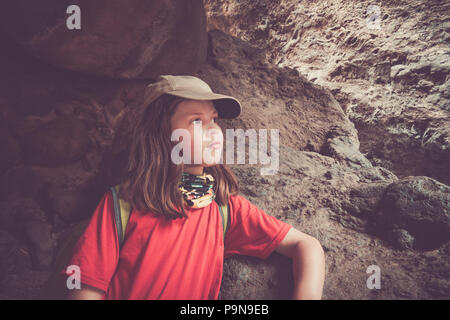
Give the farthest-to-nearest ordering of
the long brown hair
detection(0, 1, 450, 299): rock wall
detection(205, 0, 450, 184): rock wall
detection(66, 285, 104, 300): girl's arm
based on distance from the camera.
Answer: detection(205, 0, 450, 184): rock wall
detection(0, 1, 450, 299): rock wall
the long brown hair
detection(66, 285, 104, 300): girl's arm

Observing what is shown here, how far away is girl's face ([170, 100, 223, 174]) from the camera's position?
3.36 feet

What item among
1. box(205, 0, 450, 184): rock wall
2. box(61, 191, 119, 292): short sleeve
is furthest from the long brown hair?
box(205, 0, 450, 184): rock wall

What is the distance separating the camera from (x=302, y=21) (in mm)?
2730

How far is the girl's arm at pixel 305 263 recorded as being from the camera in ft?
2.99

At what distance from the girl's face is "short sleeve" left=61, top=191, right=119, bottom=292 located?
0.38 metres

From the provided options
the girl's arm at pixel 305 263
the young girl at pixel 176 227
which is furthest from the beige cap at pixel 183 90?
the girl's arm at pixel 305 263

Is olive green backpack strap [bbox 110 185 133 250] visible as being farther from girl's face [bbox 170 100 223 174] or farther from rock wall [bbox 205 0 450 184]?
rock wall [bbox 205 0 450 184]

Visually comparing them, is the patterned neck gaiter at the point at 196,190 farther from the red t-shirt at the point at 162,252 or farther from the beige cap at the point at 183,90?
the beige cap at the point at 183,90

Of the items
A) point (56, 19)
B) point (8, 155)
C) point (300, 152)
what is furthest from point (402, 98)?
point (8, 155)

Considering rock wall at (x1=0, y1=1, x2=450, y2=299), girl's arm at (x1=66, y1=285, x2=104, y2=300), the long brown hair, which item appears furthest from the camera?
rock wall at (x1=0, y1=1, x2=450, y2=299)

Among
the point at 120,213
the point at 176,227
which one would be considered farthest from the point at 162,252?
the point at 120,213

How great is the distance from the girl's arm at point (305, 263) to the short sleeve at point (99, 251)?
635 millimetres
